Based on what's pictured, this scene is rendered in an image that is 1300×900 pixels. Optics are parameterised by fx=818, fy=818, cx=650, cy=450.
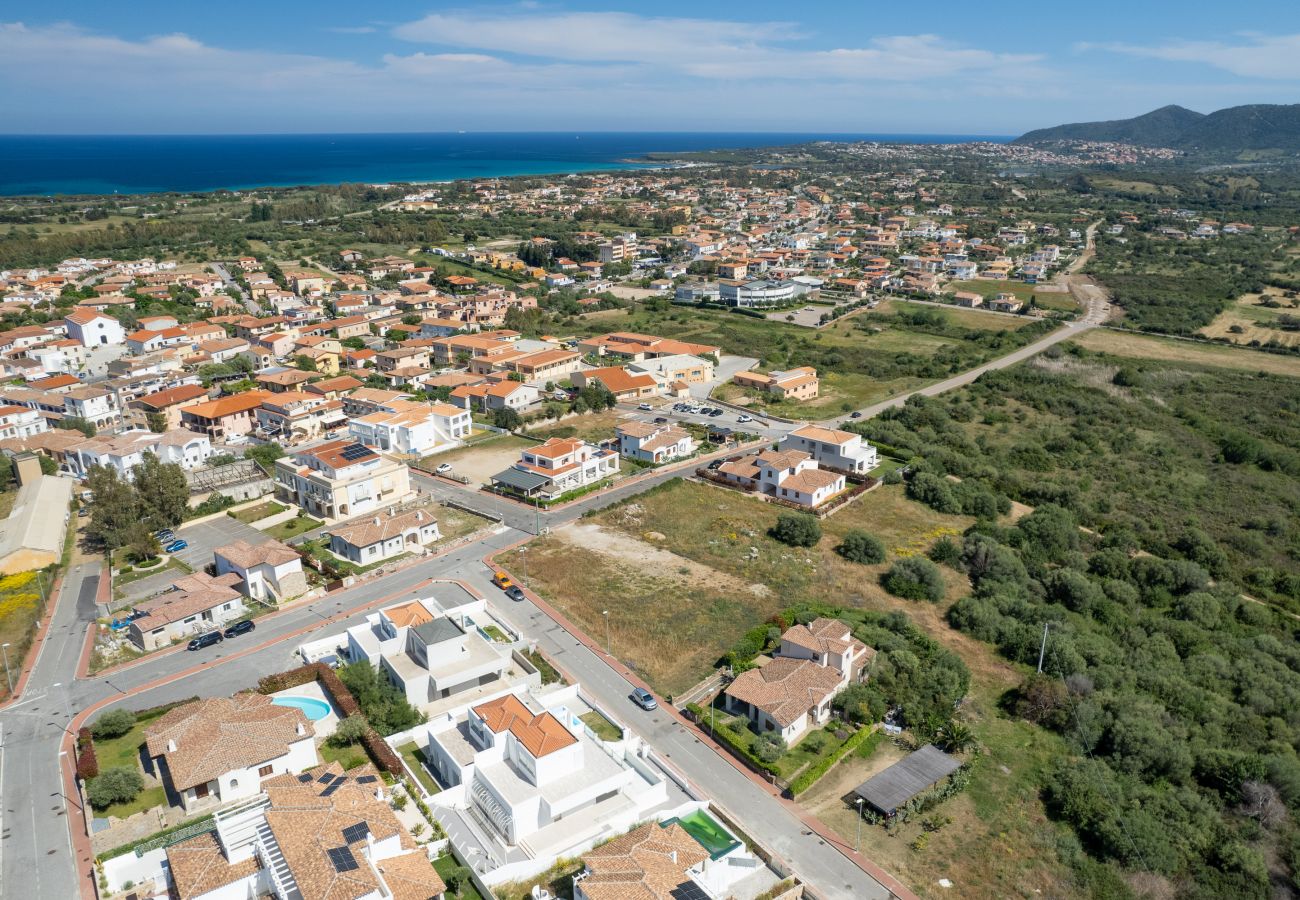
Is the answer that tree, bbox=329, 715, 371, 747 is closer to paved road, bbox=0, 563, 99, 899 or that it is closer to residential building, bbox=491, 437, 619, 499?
paved road, bbox=0, 563, 99, 899

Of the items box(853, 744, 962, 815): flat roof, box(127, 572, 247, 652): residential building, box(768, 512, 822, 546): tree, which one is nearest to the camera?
box(853, 744, 962, 815): flat roof

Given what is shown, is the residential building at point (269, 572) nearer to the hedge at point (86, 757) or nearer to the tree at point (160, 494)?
the tree at point (160, 494)

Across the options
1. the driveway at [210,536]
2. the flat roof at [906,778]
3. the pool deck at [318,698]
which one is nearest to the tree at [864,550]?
the flat roof at [906,778]

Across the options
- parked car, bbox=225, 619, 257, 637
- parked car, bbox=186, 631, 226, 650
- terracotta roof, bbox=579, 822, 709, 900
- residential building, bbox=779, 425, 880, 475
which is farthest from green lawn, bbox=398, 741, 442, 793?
residential building, bbox=779, 425, 880, 475

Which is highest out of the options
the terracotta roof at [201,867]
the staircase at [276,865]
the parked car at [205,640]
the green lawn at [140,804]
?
the staircase at [276,865]

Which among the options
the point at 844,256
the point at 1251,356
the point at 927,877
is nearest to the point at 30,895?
the point at 927,877

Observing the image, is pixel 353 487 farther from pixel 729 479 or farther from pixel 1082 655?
pixel 1082 655
